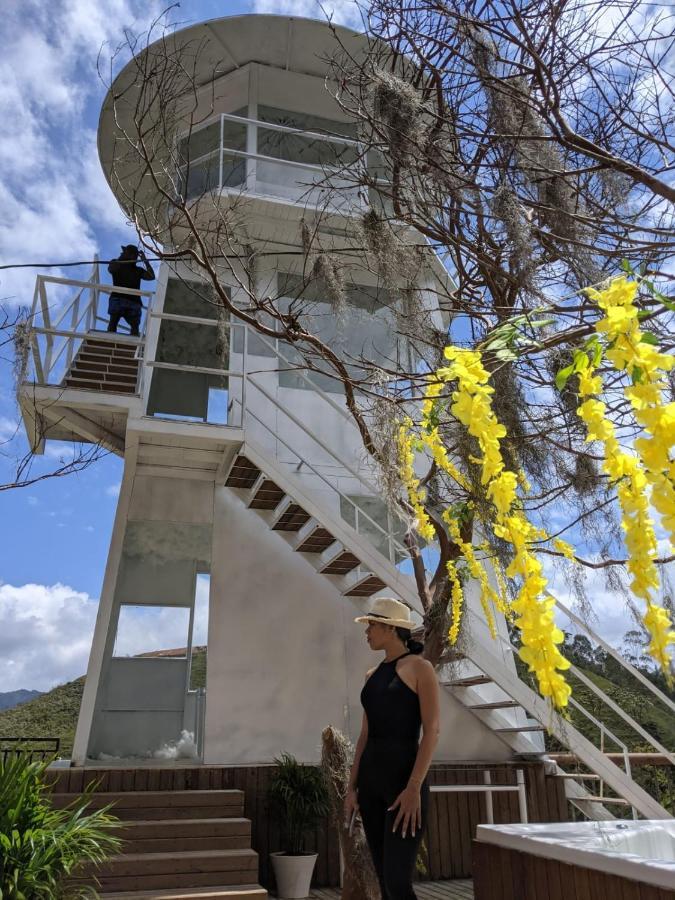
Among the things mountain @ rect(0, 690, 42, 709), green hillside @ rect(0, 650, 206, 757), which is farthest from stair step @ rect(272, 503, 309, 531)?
mountain @ rect(0, 690, 42, 709)

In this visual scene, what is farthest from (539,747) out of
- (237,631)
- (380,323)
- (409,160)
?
(409,160)

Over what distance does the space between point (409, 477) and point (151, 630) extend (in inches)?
204

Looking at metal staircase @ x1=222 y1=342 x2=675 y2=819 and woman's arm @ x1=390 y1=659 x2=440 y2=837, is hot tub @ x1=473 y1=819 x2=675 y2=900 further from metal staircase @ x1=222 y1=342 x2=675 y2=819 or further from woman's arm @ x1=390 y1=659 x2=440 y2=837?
metal staircase @ x1=222 y1=342 x2=675 y2=819

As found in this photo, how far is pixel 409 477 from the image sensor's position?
4.48 meters

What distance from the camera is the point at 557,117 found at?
9.61ft

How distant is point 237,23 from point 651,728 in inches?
452

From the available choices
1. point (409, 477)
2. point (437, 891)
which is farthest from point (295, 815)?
point (409, 477)

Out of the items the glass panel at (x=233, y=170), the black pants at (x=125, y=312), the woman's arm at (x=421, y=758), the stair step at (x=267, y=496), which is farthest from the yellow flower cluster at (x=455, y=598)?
the glass panel at (x=233, y=170)

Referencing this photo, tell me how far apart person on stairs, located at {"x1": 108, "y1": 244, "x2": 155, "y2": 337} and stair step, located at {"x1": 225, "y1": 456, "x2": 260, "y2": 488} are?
2.01m

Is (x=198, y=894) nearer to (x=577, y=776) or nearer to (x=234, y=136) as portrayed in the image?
(x=577, y=776)

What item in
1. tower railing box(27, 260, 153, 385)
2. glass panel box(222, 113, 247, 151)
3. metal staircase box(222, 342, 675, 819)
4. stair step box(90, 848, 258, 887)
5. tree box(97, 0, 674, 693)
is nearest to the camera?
tree box(97, 0, 674, 693)

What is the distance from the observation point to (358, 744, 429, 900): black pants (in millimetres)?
2754

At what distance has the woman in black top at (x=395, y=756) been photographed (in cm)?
278

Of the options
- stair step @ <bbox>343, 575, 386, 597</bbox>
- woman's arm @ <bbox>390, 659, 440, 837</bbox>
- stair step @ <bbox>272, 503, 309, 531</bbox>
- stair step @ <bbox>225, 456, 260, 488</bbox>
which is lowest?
woman's arm @ <bbox>390, 659, 440, 837</bbox>
